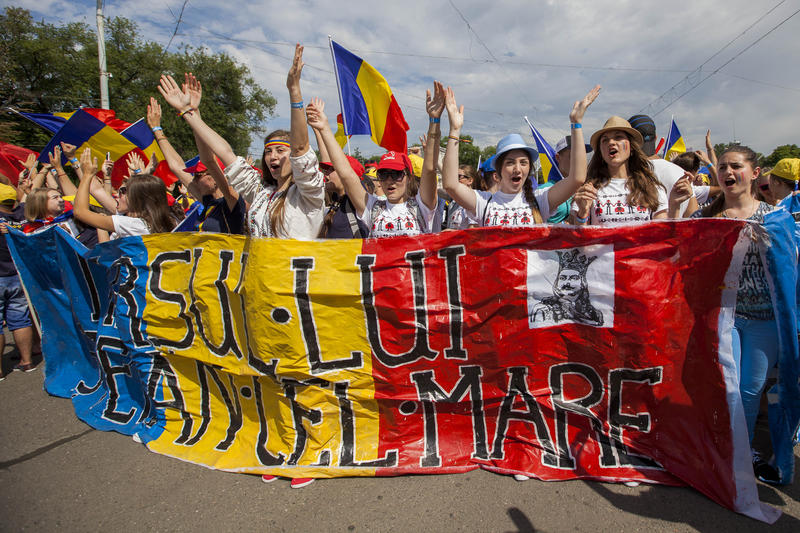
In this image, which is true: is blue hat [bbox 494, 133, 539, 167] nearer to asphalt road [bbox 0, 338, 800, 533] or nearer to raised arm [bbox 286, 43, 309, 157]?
raised arm [bbox 286, 43, 309, 157]

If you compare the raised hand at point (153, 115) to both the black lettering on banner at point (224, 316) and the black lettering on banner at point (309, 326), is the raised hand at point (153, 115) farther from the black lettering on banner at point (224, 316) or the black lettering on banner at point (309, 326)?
the black lettering on banner at point (309, 326)

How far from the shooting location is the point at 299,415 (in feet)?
9.09

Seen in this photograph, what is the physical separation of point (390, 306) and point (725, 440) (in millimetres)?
2015

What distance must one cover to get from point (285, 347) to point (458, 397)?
114cm

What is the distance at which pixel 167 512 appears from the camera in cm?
241

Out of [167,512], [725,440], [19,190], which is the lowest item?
[167,512]

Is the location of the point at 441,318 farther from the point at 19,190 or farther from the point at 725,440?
the point at 19,190

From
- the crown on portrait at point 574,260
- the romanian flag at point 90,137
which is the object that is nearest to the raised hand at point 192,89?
the crown on portrait at point 574,260

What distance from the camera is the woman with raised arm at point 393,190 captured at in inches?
121

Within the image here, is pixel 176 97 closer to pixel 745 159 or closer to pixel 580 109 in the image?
pixel 580 109

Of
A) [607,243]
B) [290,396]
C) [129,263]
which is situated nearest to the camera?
[607,243]

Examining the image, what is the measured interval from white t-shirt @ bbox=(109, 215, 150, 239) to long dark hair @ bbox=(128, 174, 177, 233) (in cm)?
5

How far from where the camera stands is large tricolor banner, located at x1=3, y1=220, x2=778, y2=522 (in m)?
2.45

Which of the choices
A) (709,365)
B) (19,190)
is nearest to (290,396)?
(709,365)
